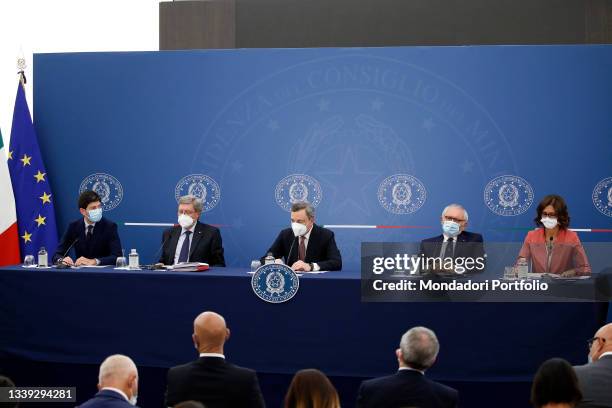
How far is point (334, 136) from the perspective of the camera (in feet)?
24.0

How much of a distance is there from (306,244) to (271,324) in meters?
0.97

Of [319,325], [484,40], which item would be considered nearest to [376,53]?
[484,40]

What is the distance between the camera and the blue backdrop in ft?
23.2

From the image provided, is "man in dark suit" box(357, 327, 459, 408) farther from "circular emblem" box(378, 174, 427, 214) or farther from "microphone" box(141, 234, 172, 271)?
"circular emblem" box(378, 174, 427, 214)

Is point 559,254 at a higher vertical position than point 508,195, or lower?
lower

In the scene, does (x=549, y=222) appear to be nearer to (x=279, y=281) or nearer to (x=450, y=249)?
(x=450, y=249)

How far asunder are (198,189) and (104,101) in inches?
46.1

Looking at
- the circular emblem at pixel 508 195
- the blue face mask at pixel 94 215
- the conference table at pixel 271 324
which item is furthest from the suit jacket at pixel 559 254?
the blue face mask at pixel 94 215

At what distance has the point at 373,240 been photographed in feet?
23.9

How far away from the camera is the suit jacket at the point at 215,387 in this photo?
328 cm

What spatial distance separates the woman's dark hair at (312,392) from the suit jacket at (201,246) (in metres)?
3.27

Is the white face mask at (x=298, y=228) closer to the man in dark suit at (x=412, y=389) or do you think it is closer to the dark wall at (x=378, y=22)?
the dark wall at (x=378, y=22)

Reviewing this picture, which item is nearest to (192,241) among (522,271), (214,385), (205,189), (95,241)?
(95,241)

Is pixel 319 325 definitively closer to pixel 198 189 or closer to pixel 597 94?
pixel 198 189
